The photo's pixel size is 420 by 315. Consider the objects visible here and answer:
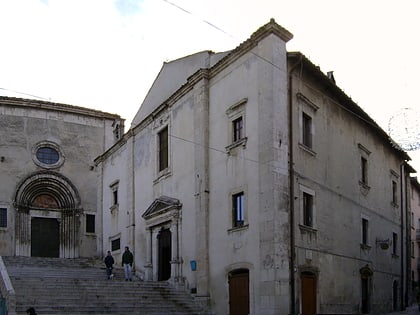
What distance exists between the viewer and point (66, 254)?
3825 centimetres

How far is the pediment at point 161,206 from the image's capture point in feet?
82.6

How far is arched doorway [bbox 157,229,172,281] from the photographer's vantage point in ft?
85.6

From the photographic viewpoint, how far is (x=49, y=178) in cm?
3838

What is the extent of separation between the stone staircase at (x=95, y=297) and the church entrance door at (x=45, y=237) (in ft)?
41.0

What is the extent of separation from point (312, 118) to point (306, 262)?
212 inches

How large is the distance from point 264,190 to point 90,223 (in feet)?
72.4

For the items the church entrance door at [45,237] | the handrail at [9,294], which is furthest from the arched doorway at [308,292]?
the church entrance door at [45,237]

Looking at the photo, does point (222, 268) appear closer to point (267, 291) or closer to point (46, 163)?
point (267, 291)

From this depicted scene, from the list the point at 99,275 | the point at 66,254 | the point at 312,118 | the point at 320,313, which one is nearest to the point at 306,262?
the point at 320,313

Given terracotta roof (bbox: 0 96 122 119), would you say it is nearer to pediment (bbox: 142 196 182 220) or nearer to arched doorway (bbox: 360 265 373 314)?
pediment (bbox: 142 196 182 220)

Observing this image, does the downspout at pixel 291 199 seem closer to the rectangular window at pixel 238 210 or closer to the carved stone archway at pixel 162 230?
the rectangular window at pixel 238 210

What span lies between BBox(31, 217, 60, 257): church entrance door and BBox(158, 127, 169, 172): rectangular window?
1392 cm

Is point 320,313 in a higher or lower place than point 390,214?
lower

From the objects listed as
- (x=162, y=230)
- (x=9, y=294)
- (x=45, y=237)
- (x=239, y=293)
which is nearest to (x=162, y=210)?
(x=162, y=230)
